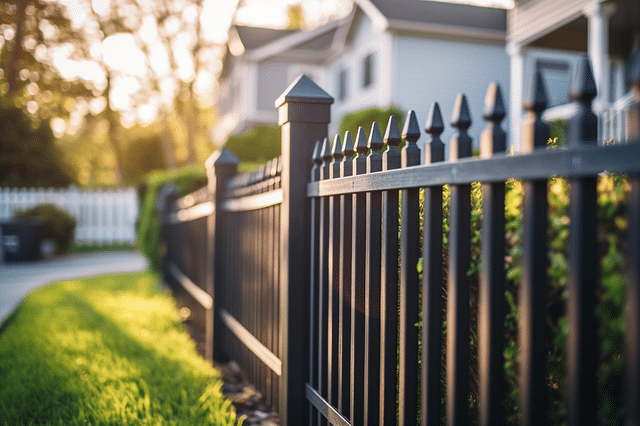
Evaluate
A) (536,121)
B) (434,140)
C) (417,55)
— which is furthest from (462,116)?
(417,55)

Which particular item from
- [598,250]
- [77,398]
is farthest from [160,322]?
[598,250]

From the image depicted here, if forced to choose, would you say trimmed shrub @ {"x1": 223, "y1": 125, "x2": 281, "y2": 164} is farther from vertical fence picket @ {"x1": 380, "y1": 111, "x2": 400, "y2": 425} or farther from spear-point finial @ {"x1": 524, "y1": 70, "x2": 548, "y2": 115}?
spear-point finial @ {"x1": 524, "y1": 70, "x2": 548, "y2": 115}

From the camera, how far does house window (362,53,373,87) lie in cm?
1820

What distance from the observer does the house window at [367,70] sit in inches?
717

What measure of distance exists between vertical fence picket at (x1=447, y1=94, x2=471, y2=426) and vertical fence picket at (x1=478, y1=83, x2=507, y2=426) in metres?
0.11

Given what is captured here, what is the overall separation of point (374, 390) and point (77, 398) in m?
1.86

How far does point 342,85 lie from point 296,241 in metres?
18.3

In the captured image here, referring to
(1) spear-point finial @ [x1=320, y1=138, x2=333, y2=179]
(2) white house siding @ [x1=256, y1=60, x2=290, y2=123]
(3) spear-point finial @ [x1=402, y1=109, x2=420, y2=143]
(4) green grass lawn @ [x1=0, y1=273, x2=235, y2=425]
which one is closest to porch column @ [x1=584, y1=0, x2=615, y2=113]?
(4) green grass lawn @ [x1=0, y1=273, x2=235, y2=425]

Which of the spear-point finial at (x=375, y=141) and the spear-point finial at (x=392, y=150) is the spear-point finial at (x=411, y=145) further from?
the spear-point finial at (x=375, y=141)

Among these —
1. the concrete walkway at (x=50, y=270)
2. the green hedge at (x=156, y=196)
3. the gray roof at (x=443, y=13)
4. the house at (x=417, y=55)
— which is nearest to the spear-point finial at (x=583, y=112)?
the concrete walkway at (x=50, y=270)

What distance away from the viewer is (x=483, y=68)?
17.0 meters

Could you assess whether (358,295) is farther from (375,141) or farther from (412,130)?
(412,130)

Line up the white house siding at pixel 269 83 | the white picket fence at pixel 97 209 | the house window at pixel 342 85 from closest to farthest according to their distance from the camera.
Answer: the white picket fence at pixel 97 209, the house window at pixel 342 85, the white house siding at pixel 269 83

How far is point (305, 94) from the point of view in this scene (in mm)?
2846
